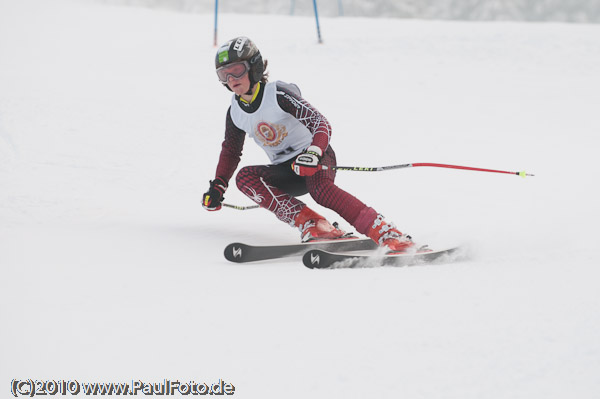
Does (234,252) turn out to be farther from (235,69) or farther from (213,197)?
(235,69)

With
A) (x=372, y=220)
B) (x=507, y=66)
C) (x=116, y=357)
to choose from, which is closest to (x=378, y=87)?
(x=507, y=66)

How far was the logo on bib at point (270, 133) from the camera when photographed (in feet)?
11.4

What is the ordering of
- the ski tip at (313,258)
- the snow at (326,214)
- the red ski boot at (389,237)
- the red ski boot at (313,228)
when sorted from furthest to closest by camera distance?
the red ski boot at (313,228) → the red ski boot at (389,237) → the ski tip at (313,258) → the snow at (326,214)

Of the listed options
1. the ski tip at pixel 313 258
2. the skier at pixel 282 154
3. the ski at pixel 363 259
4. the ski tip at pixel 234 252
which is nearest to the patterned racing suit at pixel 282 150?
the skier at pixel 282 154

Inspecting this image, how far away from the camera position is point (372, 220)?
313 centimetres

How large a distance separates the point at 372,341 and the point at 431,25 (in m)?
11.1

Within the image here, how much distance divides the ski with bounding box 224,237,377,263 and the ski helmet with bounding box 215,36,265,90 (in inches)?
36.1

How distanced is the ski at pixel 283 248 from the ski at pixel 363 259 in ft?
1.15

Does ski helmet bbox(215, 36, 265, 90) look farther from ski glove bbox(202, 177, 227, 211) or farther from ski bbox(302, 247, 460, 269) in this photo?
ski bbox(302, 247, 460, 269)

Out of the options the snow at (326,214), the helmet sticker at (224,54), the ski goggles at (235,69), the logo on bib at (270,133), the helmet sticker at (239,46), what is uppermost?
the helmet sticker at (239,46)

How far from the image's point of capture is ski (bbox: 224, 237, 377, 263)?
3.12 meters

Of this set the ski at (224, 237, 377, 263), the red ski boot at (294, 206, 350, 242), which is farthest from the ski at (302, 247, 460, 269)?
the red ski boot at (294, 206, 350, 242)

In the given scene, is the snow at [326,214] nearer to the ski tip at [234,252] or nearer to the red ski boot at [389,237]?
the ski tip at [234,252]

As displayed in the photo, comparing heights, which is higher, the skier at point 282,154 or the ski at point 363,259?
the skier at point 282,154
